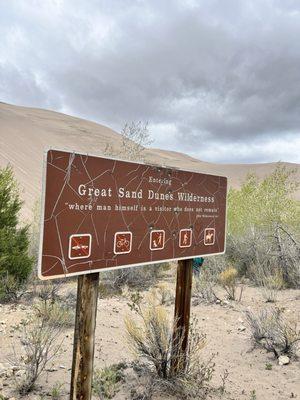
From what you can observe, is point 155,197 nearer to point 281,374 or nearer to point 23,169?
point 281,374

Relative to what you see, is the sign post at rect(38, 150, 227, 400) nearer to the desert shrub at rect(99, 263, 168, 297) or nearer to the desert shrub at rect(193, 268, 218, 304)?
the desert shrub at rect(193, 268, 218, 304)

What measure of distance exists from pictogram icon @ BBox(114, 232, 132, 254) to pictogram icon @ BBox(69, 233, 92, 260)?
0.86 ft

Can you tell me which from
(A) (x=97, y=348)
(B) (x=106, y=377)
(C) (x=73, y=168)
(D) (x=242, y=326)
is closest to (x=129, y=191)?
(C) (x=73, y=168)

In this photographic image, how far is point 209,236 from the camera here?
4020 millimetres

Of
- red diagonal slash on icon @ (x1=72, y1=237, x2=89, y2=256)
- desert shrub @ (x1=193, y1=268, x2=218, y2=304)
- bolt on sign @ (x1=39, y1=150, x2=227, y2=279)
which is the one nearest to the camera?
bolt on sign @ (x1=39, y1=150, x2=227, y2=279)

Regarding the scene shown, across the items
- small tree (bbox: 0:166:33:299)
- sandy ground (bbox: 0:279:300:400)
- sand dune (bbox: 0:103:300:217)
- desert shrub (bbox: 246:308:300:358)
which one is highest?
sand dune (bbox: 0:103:300:217)

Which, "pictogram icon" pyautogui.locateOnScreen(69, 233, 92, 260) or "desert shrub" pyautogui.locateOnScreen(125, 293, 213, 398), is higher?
"pictogram icon" pyautogui.locateOnScreen(69, 233, 92, 260)

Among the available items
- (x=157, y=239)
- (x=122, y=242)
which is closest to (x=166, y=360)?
(x=157, y=239)

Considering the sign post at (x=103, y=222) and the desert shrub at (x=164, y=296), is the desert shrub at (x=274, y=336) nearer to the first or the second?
the sign post at (x=103, y=222)

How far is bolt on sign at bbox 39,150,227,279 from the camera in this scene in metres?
2.48

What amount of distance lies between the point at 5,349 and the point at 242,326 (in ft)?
12.7

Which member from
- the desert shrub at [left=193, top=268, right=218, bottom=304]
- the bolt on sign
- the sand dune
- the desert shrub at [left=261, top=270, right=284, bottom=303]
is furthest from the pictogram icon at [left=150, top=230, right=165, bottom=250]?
the sand dune

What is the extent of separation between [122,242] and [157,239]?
0.43 metres

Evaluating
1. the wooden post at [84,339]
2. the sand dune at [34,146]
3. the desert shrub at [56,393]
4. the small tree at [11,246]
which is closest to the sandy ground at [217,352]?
the desert shrub at [56,393]
